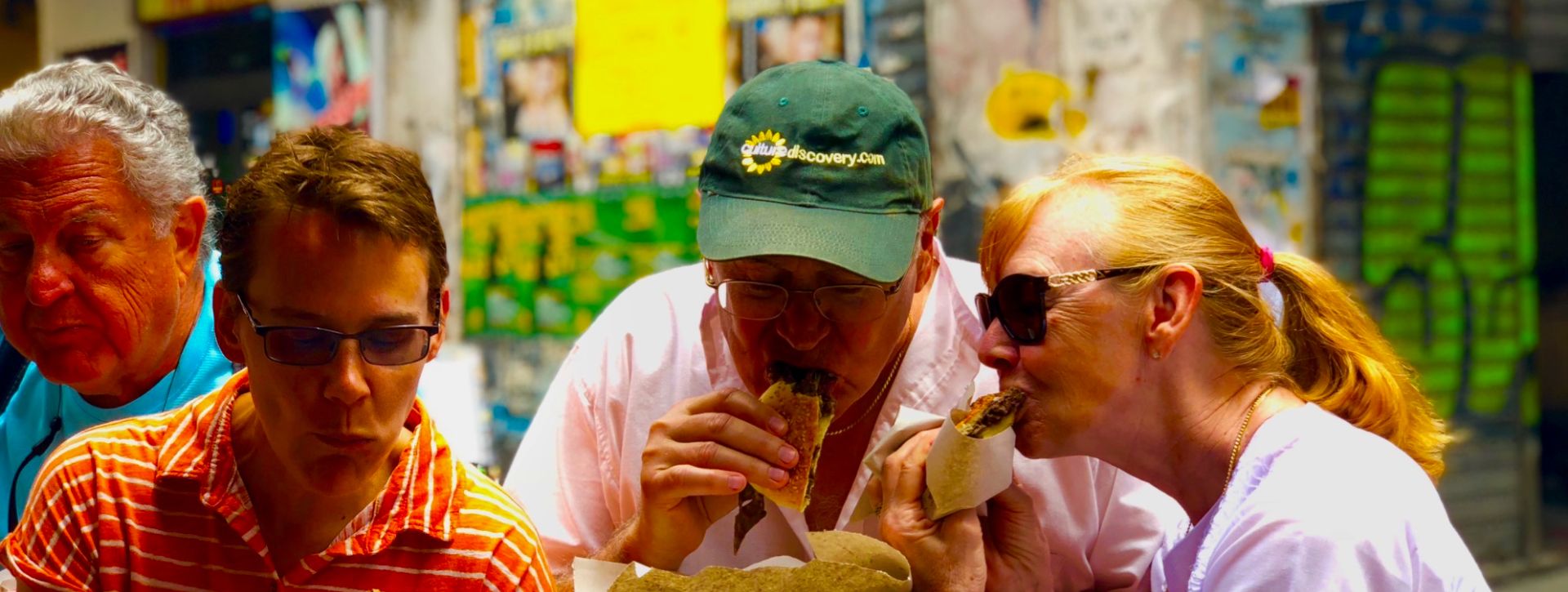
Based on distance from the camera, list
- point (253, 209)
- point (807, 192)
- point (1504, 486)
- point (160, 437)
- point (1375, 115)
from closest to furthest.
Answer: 1. point (253, 209)
2. point (160, 437)
3. point (807, 192)
4. point (1375, 115)
5. point (1504, 486)

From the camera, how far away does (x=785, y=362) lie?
2516mm

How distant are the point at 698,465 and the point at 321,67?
8.00 m

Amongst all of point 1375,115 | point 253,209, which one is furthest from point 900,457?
point 1375,115

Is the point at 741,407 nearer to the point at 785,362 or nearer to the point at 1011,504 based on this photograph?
the point at 785,362

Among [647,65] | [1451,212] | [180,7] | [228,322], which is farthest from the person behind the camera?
[180,7]

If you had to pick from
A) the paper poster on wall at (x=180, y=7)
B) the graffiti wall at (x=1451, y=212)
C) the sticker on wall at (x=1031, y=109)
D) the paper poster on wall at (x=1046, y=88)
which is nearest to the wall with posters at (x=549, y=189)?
the paper poster on wall at (x=1046, y=88)

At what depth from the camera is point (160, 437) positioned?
225 centimetres

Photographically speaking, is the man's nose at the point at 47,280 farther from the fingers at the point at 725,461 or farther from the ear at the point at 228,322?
the fingers at the point at 725,461

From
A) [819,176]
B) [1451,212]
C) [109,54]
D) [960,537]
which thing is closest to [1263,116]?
[1451,212]

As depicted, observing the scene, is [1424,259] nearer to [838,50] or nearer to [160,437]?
[838,50]

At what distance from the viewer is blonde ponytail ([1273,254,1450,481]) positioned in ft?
7.95

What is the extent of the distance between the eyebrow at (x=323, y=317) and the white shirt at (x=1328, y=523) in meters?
1.24

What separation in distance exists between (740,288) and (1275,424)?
2.95ft

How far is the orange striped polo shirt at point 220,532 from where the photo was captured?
6.89 feet
